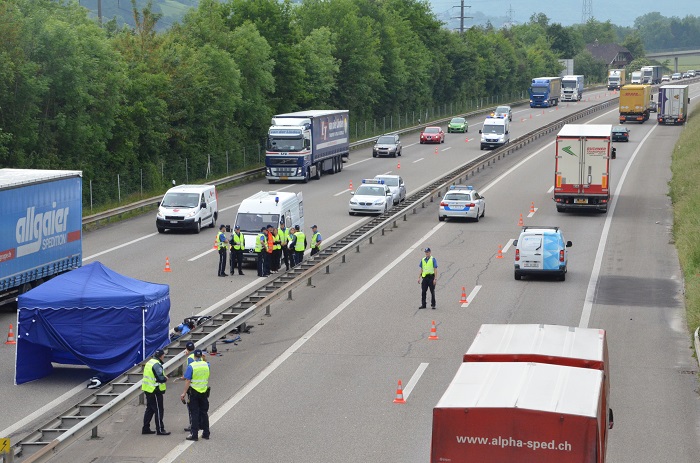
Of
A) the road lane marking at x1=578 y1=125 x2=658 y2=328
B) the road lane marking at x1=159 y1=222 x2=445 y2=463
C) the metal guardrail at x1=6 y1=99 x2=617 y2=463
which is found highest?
the metal guardrail at x1=6 y1=99 x2=617 y2=463

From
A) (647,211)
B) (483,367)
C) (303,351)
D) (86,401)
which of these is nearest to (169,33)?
(647,211)

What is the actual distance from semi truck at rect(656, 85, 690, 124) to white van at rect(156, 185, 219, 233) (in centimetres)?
5927

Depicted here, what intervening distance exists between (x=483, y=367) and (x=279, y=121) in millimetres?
45760

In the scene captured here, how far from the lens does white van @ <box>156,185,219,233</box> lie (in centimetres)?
4191

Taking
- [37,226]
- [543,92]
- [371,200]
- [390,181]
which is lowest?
[371,200]

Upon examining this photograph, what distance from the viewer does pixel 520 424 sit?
12297mm

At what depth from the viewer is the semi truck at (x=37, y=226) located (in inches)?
1070

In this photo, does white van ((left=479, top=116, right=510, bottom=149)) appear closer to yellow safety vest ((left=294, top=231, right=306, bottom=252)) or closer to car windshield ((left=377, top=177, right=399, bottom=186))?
car windshield ((left=377, top=177, right=399, bottom=186))

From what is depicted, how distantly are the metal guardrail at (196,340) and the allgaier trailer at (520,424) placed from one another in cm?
667

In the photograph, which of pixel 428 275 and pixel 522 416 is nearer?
pixel 522 416

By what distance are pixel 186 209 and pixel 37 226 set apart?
545 inches

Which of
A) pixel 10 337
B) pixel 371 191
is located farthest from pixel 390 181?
pixel 10 337

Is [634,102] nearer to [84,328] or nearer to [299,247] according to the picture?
[299,247]

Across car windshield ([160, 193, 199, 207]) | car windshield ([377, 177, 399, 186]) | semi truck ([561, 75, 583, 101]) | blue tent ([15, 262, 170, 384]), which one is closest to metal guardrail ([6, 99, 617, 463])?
blue tent ([15, 262, 170, 384])
